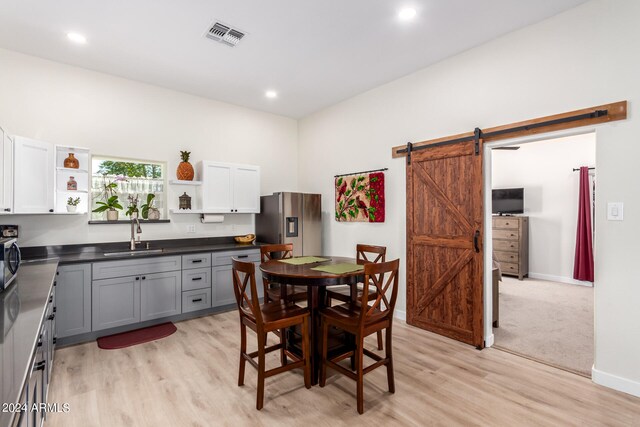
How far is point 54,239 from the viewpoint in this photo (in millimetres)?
3578

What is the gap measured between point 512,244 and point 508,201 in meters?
0.93

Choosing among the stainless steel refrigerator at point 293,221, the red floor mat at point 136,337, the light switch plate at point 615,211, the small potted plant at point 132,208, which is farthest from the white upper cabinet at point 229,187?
the light switch plate at point 615,211

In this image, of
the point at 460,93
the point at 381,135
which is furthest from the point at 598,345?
the point at 381,135

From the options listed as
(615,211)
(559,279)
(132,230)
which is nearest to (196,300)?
(132,230)

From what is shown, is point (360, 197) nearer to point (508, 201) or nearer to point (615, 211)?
point (615, 211)

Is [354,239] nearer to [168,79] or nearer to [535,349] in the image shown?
[535,349]

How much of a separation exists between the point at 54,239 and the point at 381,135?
408cm

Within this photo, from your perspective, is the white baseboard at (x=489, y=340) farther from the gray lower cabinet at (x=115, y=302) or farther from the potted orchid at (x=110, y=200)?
the potted orchid at (x=110, y=200)

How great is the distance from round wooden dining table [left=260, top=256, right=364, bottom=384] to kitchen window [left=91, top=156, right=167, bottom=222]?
2283 mm

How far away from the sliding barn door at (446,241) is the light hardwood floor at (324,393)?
0.43 metres

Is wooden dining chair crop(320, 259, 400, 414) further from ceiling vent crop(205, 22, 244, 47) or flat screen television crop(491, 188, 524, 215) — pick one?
flat screen television crop(491, 188, 524, 215)

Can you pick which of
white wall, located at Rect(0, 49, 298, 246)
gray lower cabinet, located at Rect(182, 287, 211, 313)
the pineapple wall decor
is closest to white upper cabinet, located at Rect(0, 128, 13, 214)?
white wall, located at Rect(0, 49, 298, 246)

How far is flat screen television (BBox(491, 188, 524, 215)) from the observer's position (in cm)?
657

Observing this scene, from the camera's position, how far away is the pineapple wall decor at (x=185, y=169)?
434cm
